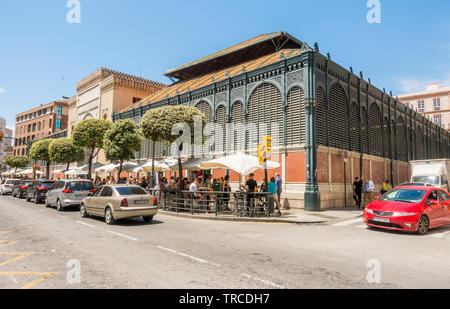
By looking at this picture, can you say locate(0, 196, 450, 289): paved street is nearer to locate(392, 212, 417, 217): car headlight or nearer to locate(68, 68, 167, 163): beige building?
locate(392, 212, 417, 217): car headlight

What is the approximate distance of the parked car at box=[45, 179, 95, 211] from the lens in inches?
573

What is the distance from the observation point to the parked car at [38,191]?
1864 cm

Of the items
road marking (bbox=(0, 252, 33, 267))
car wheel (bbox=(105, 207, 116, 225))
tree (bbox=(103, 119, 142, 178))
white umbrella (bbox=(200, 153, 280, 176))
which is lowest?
road marking (bbox=(0, 252, 33, 267))

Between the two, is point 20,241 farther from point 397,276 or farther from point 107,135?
point 107,135

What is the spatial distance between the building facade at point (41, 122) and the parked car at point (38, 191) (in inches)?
1963

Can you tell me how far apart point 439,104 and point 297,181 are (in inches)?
2518

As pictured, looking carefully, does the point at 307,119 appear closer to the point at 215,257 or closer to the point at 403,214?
the point at 403,214

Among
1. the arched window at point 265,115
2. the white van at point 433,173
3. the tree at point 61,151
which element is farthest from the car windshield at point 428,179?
the tree at point 61,151

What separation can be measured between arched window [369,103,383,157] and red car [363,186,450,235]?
11976 mm

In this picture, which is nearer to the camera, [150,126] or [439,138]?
[150,126]

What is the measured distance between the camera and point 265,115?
738 inches

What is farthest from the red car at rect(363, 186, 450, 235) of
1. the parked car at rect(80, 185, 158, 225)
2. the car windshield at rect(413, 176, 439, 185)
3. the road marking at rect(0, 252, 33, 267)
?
the road marking at rect(0, 252, 33, 267)

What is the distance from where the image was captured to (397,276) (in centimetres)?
504
